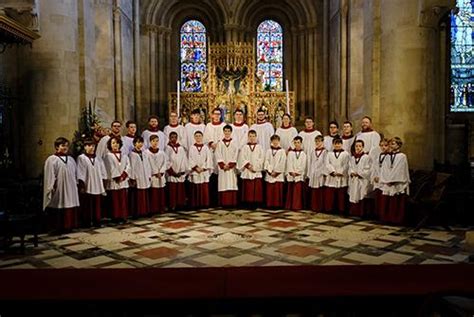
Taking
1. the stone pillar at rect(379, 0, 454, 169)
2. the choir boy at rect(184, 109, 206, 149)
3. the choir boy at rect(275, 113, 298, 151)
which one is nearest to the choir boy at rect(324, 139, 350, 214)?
the stone pillar at rect(379, 0, 454, 169)

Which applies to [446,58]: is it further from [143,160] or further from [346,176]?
[143,160]

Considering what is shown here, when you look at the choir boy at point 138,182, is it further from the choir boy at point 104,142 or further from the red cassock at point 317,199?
the red cassock at point 317,199

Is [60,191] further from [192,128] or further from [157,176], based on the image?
[192,128]

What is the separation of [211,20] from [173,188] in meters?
12.5

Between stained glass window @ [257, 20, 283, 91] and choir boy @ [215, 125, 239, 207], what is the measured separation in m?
10.2

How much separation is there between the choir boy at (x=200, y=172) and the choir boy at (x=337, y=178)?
2.84 metres

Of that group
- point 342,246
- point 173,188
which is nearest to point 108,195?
point 173,188

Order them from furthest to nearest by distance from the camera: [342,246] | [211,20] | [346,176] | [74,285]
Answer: [211,20]
[346,176]
[342,246]
[74,285]

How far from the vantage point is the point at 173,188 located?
9.95 meters

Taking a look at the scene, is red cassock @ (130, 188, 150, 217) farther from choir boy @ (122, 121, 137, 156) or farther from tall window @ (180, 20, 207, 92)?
tall window @ (180, 20, 207, 92)

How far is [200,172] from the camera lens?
1004 centimetres

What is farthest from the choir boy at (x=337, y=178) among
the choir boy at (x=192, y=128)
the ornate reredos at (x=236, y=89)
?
the ornate reredos at (x=236, y=89)

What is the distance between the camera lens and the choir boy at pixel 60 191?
296 inches

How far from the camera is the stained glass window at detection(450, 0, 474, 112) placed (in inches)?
577
